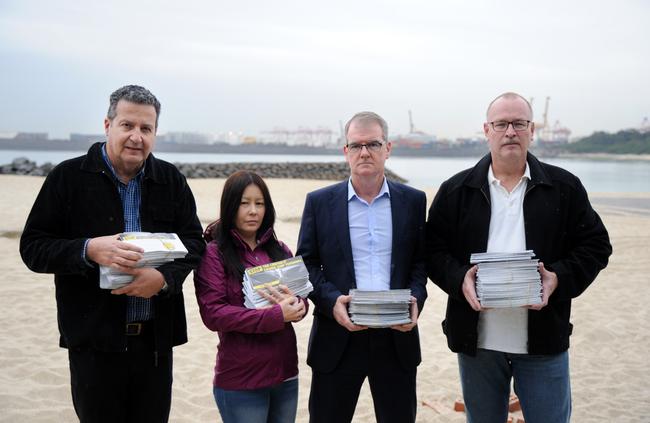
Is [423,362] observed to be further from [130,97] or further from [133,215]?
[130,97]

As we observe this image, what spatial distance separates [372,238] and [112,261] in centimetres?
142

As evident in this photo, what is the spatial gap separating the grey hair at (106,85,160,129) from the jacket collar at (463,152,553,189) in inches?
72.4

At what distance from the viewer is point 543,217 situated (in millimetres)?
3082

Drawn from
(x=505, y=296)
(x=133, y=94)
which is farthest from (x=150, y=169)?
(x=505, y=296)

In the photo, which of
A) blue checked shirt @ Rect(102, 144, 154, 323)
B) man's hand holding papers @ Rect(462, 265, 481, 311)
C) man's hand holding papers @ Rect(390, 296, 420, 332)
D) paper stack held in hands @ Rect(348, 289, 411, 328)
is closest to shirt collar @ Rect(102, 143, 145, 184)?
blue checked shirt @ Rect(102, 144, 154, 323)

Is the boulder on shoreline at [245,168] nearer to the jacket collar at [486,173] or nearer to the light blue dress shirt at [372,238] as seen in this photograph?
the light blue dress shirt at [372,238]

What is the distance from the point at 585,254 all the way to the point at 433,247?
33.0 inches

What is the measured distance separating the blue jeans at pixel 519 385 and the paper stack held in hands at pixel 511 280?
432mm

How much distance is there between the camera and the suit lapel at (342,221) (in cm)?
319

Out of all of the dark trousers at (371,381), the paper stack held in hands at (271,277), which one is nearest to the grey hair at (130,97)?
the paper stack held in hands at (271,277)

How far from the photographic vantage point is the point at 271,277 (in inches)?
118

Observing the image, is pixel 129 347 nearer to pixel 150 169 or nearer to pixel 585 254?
pixel 150 169

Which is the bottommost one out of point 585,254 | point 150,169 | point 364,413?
point 364,413

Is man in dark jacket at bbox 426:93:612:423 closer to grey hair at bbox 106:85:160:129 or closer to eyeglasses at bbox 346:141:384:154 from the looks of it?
eyeglasses at bbox 346:141:384:154
